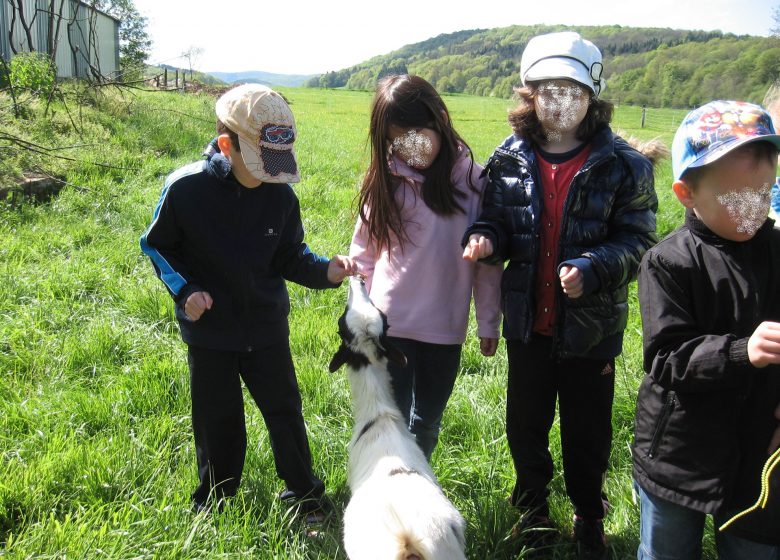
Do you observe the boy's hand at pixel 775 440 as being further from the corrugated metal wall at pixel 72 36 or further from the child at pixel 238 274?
the corrugated metal wall at pixel 72 36

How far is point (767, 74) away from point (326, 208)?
30.5 m

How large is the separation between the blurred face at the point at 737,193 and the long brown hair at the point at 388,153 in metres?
1.18

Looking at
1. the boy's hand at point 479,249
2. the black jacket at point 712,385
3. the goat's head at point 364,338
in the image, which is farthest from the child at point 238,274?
the black jacket at point 712,385

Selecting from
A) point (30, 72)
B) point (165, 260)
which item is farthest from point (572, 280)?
point (30, 72)

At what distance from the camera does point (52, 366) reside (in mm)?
3732

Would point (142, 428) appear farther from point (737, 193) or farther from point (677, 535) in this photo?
point (737, 193)

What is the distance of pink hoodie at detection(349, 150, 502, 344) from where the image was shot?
8.68 feet

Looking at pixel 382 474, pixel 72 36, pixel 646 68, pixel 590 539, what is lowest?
pixel 590 539

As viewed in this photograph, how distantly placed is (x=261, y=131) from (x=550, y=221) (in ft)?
4.09

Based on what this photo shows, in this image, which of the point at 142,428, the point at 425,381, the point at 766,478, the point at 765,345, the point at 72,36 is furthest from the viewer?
the point at 72,36

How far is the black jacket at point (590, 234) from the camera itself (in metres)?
2.28

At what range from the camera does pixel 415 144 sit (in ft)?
8.58

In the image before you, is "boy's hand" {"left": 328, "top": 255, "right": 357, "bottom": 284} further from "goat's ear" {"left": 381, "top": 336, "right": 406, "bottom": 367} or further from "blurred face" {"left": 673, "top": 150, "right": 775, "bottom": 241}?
"blurred face" {"left": 673, "top": 150, "right": 775, "bottom": 241}

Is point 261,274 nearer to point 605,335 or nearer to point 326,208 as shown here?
point 605,335
